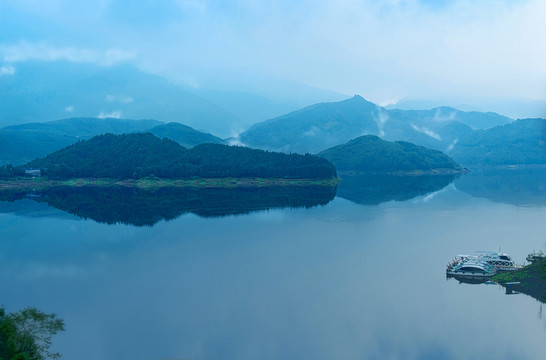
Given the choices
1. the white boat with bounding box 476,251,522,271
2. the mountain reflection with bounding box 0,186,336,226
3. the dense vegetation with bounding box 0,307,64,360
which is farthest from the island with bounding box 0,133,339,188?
the dense vegetation with bounding box 0,307,64,360

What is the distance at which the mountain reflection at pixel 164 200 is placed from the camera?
85.3 metres

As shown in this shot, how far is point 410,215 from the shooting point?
82312 mm

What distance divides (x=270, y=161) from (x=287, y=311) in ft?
395

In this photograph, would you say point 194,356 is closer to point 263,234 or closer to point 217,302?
point 217,302

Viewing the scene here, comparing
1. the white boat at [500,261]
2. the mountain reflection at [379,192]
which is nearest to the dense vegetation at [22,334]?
the white boat at [500,261]

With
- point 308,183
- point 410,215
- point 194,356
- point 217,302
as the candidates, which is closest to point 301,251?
point 217,302

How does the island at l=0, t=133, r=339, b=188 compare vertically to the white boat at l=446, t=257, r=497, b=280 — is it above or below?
above

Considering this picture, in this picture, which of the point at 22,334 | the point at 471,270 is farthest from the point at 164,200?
the point at 22,334

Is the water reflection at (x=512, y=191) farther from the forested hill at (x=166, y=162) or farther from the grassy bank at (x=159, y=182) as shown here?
the forested hill at (x=166, y=162)

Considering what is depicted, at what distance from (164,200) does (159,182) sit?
3680 cm

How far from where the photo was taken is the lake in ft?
103

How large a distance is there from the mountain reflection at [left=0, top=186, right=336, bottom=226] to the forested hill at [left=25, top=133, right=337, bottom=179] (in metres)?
15.5

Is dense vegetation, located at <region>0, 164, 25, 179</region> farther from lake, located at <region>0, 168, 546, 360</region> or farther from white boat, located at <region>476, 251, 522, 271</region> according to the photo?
white boat, located at <region>476, 251, 522, 271</region>

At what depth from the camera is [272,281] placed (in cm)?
4416
